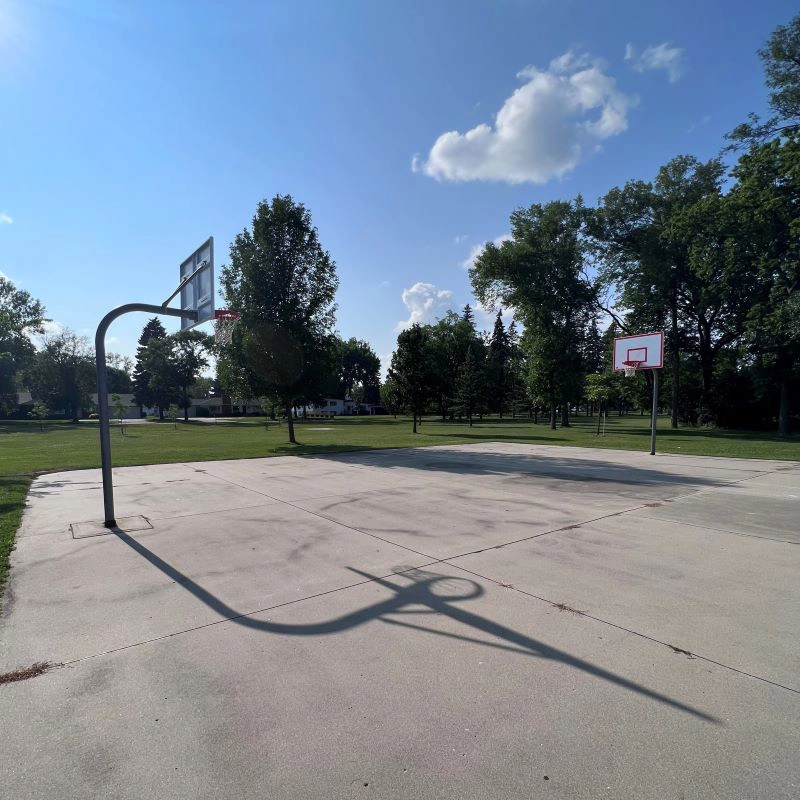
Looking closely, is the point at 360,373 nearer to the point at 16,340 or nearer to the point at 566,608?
the point at 16,340

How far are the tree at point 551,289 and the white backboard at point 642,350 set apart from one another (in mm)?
15158

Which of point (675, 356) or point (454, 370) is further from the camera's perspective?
point (454, 370)

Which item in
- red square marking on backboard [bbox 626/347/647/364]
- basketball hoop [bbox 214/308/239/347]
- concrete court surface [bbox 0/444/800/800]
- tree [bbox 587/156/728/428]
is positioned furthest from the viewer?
tree [bbox 587/156/728/428]

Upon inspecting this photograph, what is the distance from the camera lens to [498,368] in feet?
225

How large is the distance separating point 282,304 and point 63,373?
5472 centimetres

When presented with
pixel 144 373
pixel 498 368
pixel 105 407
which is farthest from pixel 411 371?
pixel 144 373

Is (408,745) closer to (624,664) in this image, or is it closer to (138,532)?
(624,664)

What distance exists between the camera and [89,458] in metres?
16.8

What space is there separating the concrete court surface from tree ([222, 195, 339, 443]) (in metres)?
13.3

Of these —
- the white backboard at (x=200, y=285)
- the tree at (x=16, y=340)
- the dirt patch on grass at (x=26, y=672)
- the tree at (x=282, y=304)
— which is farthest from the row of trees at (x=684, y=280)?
the tree at (x=16, y=340)

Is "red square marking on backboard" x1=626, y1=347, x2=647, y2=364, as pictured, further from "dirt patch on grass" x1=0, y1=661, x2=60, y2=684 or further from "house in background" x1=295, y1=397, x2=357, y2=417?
"house in background" x1=295, y1=397, x2=357, y2=417

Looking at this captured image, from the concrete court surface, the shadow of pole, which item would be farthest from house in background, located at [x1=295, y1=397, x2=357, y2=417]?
the shadow of pole

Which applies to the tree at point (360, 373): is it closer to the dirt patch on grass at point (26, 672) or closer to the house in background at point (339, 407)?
the house in background at point (339, 407)

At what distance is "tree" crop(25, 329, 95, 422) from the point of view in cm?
5925
